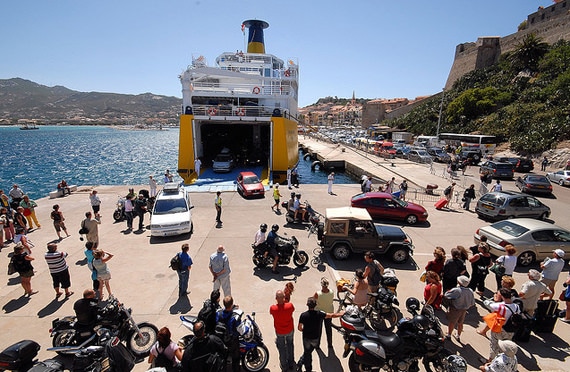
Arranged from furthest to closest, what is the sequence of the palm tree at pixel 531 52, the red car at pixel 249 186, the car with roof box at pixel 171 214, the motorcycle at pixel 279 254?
the palm tree at pixel 531 52, the red car at pixel 249 186, the car with roof box at pixel 171 214, the motorcycle at pixel 279 254

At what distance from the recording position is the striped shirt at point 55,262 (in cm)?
662

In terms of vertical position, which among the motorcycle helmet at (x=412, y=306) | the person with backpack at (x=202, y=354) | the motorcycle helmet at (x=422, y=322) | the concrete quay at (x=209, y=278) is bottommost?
the concrete quay at (x=209, y=278)

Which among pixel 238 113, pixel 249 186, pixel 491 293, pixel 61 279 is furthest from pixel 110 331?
pixel 238 113

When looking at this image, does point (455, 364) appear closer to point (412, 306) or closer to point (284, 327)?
point (412, 306)

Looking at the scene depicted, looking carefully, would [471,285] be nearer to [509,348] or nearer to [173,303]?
[509,348]

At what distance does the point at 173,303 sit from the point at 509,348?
21.3 ft

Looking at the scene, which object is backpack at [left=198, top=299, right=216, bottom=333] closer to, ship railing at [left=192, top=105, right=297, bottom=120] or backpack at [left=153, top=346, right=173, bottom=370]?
backpack at [left=153, top=346, right=173, bottom=370]

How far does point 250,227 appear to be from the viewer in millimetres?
12281

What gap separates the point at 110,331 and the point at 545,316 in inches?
335

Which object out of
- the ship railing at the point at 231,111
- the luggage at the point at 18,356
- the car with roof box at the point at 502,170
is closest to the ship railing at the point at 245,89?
the ship railing at the point at 231,111

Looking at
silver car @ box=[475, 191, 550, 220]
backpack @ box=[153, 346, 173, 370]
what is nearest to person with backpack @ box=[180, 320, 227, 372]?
backpack @ box=[153, 346, 173, 370]

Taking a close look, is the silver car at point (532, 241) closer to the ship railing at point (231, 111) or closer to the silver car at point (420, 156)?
the ship railing at point (231, 111)

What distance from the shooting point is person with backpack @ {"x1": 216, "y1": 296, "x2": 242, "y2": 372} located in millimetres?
4414

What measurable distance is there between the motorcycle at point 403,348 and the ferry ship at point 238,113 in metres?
18.1
